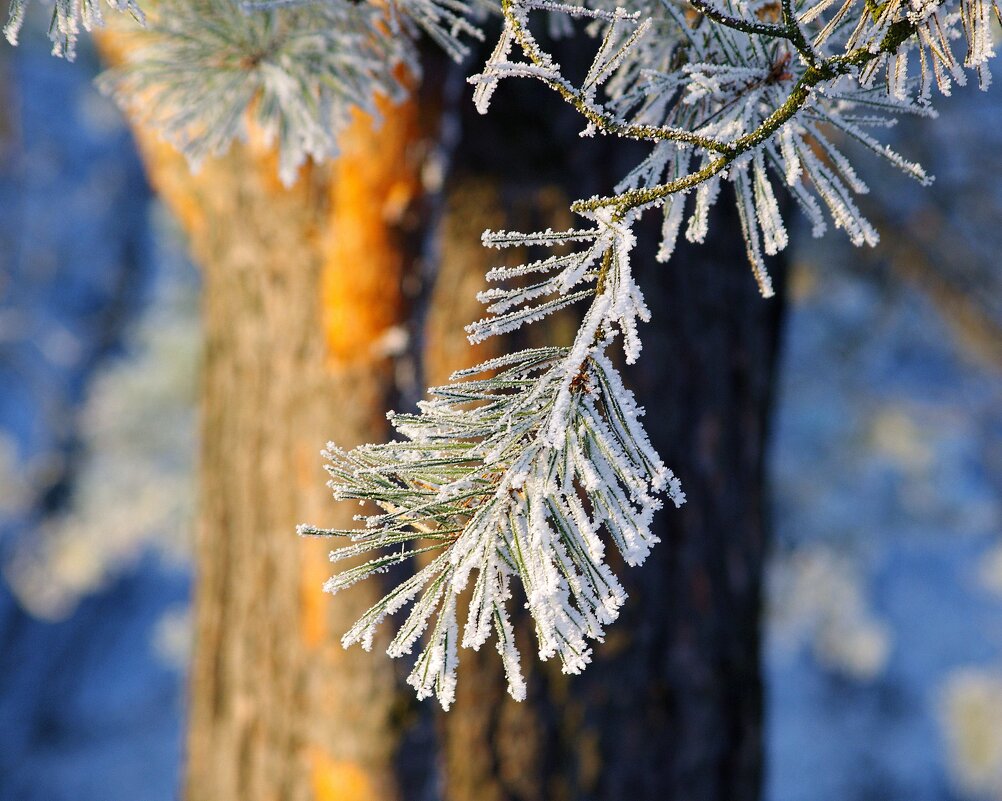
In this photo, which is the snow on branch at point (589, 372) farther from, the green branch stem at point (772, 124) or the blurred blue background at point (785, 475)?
the blurred blue background at point (785, 475)

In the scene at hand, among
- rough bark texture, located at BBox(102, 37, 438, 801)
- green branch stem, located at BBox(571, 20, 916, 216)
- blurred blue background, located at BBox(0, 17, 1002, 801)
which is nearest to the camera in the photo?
green branch stem, located at BBox(571, 20, 916, 216)

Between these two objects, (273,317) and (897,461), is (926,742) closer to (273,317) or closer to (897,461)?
(897,461)

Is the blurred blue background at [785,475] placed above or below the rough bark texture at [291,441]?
above

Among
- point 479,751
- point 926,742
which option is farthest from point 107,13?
point 926,742

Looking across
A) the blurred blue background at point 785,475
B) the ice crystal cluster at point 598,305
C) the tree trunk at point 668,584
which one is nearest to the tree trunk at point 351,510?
the tree trunk at point 668,584

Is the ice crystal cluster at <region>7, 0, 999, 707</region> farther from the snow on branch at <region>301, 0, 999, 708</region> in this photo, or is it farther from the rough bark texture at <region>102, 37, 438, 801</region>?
the rough bark texture at <region>102, 37, 438, 801</region>

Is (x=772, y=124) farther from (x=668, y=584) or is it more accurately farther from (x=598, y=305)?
(x=668, y=584)

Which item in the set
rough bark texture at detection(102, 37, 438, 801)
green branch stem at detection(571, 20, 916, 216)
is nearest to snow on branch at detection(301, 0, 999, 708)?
green branch stem at detection(571, 20, 916, 216)

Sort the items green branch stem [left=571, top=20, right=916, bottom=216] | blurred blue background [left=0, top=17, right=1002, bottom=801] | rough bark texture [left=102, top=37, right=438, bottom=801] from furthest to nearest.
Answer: blurred blue background [left=0, top=17, right=1002, bottom=801], rough bark texture [left=102, top=37, right=438, bottom=801], green branch stem [left=571, top=20, right=916, bottom=216]
